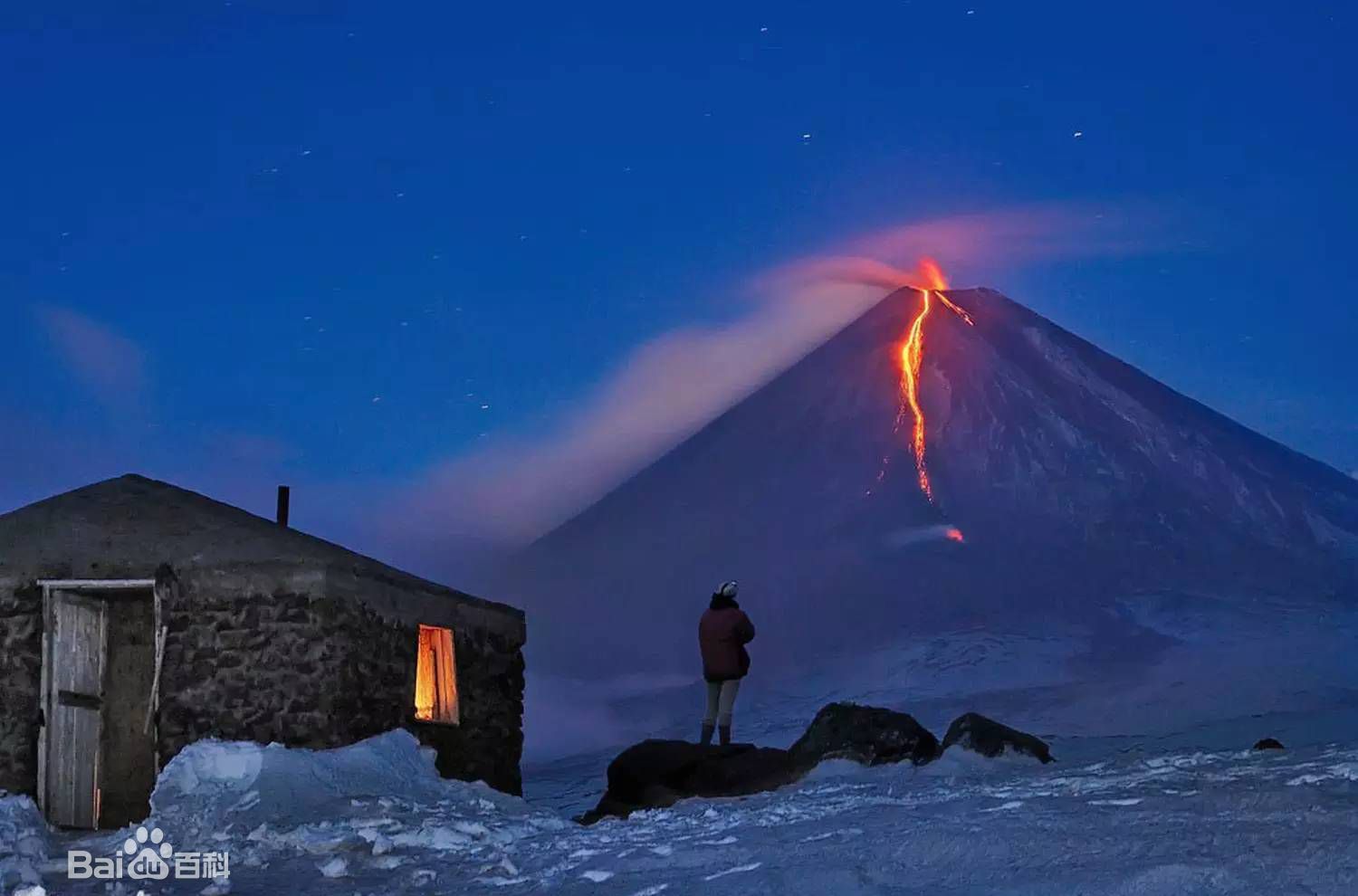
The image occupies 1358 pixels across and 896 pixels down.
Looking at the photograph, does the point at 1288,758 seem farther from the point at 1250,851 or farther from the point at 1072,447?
the point at 1072,447

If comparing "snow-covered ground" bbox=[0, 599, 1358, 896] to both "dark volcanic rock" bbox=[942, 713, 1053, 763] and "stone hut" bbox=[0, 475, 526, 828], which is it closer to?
"dark volcanic rock" bbox=[942, 713, 1053, 763]

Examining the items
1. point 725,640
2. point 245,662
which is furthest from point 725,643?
point 245,662

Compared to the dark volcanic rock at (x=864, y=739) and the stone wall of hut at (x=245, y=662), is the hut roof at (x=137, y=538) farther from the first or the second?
the dark volcanic rock at (x=864, y=739)

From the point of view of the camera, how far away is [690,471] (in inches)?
3290

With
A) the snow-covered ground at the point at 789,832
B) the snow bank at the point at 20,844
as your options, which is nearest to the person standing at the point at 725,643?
the snow-covered ground at the point at 789,832

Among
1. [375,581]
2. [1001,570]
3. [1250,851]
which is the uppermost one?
[1001,570]

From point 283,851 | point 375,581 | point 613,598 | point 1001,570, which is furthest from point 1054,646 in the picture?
point 283,851

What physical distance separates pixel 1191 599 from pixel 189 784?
→ 196ft

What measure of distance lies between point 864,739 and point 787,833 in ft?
17.7

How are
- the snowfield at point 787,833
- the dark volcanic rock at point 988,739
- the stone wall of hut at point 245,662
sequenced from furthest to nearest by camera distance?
the dark volcanic rock at point 988,739
the stone wall of hut at point 245,662
the snowfield at point 787,833

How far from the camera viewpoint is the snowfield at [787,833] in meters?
7.11

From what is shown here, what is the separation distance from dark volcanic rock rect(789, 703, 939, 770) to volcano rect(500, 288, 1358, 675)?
50269 mm

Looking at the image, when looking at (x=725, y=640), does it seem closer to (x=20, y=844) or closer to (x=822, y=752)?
(x=822, y=752)

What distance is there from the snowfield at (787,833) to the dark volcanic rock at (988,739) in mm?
543
